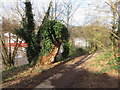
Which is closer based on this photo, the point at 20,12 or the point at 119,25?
the point at 119,25

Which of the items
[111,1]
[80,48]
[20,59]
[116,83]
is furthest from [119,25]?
[20,59]

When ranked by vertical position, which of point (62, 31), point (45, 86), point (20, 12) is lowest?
point (45, 86)

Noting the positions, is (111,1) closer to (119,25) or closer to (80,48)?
(119,25)

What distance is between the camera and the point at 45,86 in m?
2.94

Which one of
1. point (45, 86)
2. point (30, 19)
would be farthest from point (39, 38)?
point (45, 86)

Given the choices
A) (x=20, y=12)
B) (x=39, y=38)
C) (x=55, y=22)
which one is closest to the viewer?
(x=55, y=22)

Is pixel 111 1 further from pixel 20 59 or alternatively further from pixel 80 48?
pixel 20 59

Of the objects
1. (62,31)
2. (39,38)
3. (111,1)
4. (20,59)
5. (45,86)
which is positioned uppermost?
(111,1)

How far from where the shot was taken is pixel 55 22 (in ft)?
20.6

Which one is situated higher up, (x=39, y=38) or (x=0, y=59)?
(x=39, y=38)

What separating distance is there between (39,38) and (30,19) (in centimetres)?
215

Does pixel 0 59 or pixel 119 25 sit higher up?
pixel 119 25

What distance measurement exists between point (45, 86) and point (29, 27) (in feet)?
19.1

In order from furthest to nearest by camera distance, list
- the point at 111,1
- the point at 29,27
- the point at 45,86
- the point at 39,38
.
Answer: the point at 29,27
the point at 39,38
the point at 111,1
the point at 45,86
